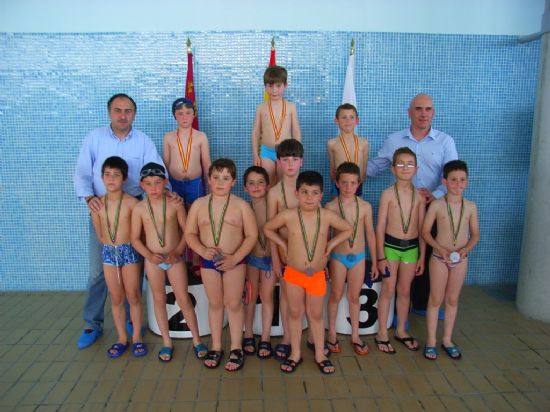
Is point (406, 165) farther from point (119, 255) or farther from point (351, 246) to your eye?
point (119, 255)

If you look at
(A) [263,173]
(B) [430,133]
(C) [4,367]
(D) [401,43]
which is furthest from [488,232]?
(C) [4,367]

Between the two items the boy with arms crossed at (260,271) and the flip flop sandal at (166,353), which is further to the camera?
the flip flop sandal at (166,353)

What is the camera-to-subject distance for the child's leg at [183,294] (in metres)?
4.03

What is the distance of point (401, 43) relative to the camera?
5543mm

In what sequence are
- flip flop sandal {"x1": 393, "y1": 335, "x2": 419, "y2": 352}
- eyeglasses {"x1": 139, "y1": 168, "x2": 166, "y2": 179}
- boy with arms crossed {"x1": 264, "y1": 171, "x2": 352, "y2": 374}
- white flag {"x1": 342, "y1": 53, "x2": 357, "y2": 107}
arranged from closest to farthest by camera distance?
boy with arms crossed {"x1": 264, "y1": 171, "x2": 352, "y2": 374}, eyeglasses {"x1": 139, "y1": 168, "x2": 166, "y2": 179}, flip flop sandal {"x1": 393, "y1": 335, "x2": 419, "y2": 352}, white flag {"x1": 342, "y1": 53, "x2": 357, "y2": 107}

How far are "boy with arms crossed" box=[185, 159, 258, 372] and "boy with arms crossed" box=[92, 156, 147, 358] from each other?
652mm

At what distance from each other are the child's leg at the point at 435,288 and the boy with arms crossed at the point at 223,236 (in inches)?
67.5

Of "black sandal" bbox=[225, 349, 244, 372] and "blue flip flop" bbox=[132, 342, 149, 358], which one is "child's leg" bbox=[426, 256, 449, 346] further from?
"blue flip flop" bbox=[132, 342, 149, 358]

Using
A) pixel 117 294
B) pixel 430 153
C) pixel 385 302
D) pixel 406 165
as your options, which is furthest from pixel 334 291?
pixel 117 294

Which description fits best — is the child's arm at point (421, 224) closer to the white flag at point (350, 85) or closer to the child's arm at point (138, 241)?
the white flag at point (350, 85)

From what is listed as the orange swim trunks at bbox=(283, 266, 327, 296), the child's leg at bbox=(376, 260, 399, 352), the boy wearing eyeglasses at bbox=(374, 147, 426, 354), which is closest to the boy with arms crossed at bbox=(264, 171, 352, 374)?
the orange swim trunks at bbox=(283, 266, 327, 296)

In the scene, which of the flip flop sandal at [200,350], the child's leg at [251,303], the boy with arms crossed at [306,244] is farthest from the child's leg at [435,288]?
the flip flop sandal at [200,350]

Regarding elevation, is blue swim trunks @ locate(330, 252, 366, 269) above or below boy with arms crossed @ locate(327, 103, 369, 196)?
below

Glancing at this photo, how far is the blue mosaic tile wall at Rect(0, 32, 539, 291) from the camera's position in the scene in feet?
17.9
